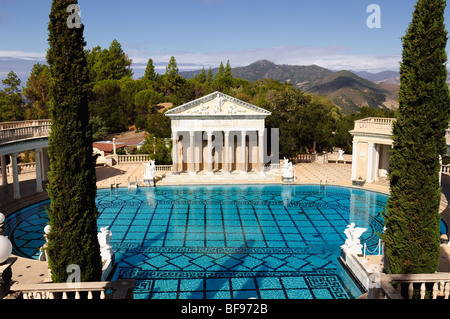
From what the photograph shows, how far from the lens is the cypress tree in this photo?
11406 mm

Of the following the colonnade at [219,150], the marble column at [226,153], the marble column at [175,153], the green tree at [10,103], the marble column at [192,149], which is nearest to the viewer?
the marble column at [192,149]

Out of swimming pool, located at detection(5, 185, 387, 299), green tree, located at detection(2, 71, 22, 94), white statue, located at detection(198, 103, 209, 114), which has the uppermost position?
green tree, located at detection(2, 71, 22, 94)

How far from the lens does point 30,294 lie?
7832mm

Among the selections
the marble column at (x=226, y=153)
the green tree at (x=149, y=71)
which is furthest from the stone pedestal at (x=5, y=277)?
the green tree at (x=149, y=71)

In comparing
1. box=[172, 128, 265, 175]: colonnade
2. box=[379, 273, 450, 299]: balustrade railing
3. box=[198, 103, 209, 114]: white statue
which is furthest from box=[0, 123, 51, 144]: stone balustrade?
box=[379, 273, 450, 299]: balustrade railing

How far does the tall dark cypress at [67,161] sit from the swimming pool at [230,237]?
4186 millimetres

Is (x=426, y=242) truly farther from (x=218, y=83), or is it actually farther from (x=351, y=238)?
(x=218, y=83)

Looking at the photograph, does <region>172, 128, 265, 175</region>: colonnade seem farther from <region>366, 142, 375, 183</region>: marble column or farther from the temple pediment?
<region>366, 142, 375, 183</region>: marble column

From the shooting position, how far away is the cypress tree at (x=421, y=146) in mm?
11406

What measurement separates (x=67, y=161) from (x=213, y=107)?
85.8 ft

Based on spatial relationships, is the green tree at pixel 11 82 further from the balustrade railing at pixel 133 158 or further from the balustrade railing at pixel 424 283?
the balustrade railing at pixel 424 283

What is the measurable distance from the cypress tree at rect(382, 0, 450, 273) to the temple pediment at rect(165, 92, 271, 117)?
81.9 feet

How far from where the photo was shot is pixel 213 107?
36.7 metres

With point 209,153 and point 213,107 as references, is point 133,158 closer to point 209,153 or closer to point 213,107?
point 209,153
